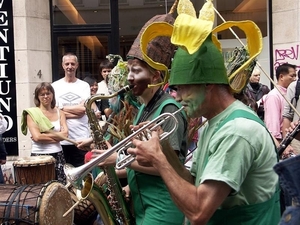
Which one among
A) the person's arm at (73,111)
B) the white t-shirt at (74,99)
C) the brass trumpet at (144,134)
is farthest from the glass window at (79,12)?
the brass trumpet at (144,134)

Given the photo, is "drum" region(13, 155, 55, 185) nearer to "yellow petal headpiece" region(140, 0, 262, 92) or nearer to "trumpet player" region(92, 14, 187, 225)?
"trumpet player" region(92, 14, 187, 225)

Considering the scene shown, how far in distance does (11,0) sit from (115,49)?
6.35 feet

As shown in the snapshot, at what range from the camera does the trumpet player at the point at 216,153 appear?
212cm

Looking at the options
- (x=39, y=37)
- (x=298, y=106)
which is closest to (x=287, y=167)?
(x=298, y=106)

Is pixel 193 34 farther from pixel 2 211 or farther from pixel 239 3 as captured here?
pixel 239 3

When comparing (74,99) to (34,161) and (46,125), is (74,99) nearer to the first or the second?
(46,125)

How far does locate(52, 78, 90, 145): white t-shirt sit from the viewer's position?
7312 mm

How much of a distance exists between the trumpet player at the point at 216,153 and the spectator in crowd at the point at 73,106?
4927 mm

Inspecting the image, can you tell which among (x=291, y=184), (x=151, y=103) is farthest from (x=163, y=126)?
(x=291, y=184)

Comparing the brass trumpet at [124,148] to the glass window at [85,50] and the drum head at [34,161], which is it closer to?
the drum head at [34,161]

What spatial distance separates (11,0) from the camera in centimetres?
910

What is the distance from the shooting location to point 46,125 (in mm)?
6840

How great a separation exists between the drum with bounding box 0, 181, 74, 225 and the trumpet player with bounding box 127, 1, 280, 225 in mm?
1697

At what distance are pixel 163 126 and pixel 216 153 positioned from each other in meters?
0.91
